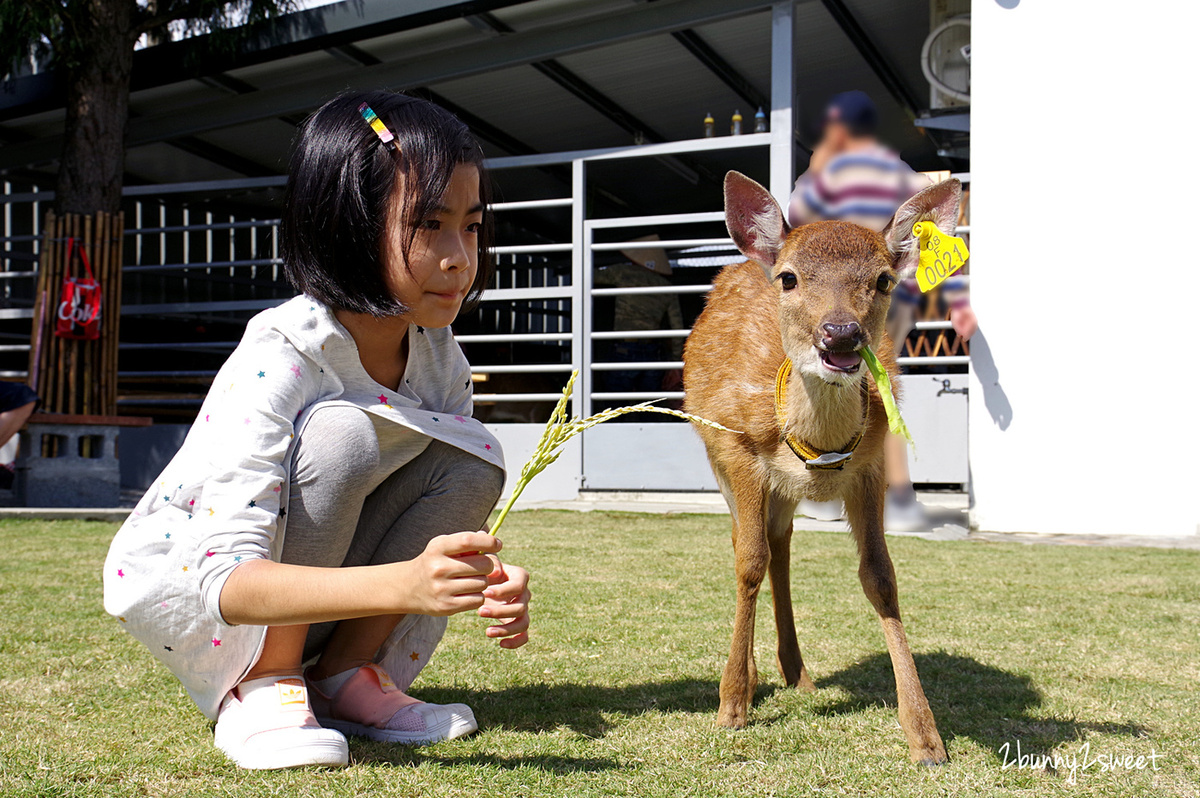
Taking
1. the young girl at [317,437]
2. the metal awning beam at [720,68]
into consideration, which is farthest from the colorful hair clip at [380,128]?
the metal awning beam at [720,68]

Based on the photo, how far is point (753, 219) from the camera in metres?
3.04

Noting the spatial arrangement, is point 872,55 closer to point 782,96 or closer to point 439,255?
point 782,96

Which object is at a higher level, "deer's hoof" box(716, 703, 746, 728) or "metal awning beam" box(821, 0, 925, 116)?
"metal awning beam" box(821, 0, 925, 116)

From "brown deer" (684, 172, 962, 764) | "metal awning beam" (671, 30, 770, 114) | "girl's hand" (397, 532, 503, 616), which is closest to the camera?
"girl's hand" (397, 532, 503, 616)

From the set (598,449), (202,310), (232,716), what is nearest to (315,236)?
(232,716)

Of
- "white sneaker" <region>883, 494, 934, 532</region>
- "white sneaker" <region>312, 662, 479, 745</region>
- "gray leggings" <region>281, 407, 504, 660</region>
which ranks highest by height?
"gray leggings" <region>281, 407, 504, 660</region>

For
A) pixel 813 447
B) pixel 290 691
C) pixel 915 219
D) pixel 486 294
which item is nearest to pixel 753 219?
pixel 915 219

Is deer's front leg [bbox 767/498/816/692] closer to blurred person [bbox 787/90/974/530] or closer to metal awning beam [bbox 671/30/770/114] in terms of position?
blurred person [bbox 787/90/974/530]

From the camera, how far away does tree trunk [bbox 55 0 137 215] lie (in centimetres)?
876

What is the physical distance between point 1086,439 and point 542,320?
10803 millimetres

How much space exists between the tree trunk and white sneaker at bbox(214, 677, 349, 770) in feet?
26.0

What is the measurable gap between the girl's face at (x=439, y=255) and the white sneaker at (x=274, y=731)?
2.76 feet

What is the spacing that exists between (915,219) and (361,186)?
1.60 m

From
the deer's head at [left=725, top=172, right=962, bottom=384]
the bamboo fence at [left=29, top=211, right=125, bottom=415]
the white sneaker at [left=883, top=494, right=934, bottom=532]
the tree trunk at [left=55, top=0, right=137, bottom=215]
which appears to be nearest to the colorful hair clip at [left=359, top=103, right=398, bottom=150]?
the deer's head at [left=725, top=172, right=962, bottom=384]
